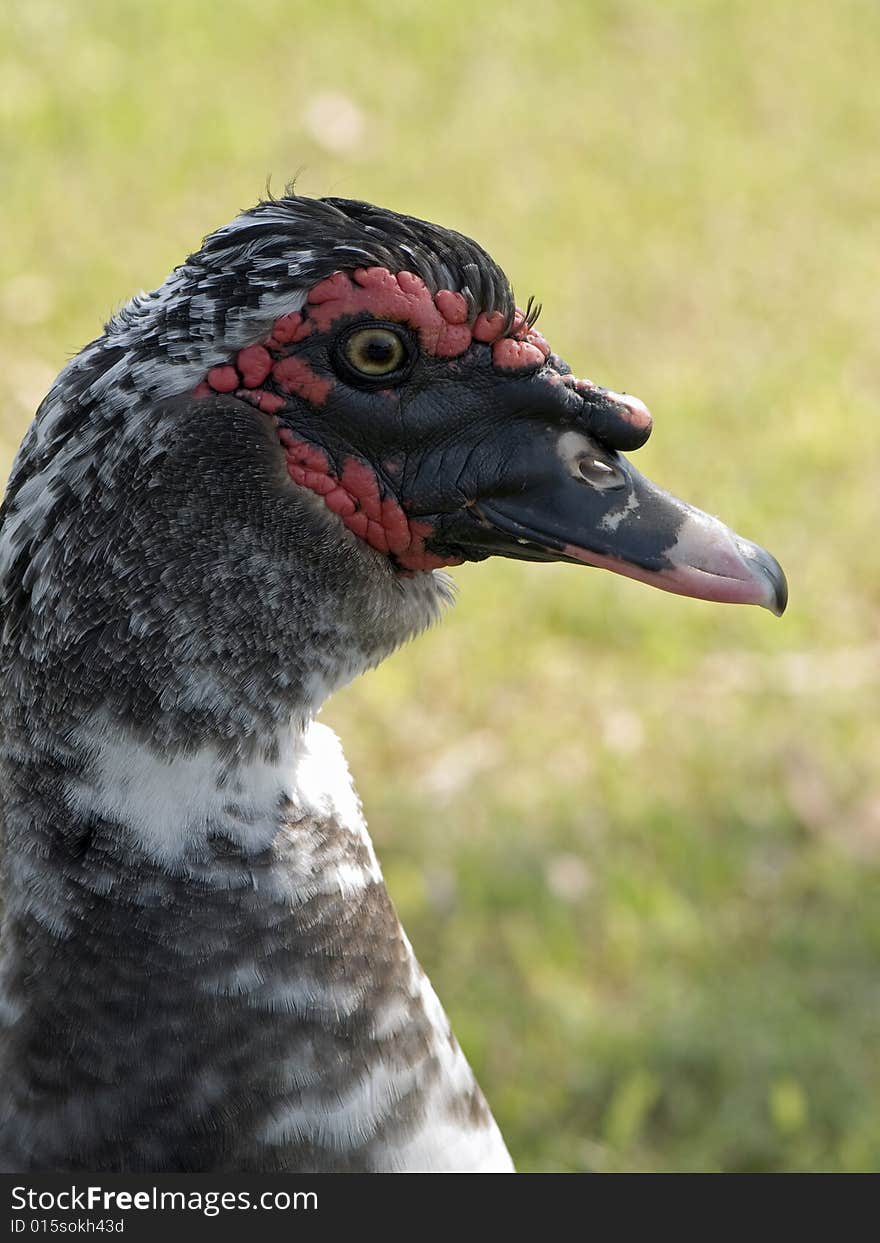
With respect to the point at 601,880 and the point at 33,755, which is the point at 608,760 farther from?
the point at 33,755

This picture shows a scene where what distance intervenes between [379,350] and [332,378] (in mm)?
59

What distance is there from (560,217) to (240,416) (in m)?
3.76

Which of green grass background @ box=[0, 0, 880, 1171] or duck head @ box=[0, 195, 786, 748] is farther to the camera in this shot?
green grass background @ box=[0, 0, 880, 1171]

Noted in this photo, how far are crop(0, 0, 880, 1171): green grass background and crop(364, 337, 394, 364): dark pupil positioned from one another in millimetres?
1720

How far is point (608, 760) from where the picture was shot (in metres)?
3.60

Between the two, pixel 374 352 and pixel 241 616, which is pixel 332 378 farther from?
pixel 241 616

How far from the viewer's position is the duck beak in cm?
172

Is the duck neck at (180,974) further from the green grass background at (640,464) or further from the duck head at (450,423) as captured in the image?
the green grass background at (640,464)

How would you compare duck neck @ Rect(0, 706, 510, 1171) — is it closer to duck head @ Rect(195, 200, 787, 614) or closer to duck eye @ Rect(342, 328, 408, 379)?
duck head @ Rect(195, 200, 787, 614)

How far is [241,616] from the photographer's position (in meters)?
1.67

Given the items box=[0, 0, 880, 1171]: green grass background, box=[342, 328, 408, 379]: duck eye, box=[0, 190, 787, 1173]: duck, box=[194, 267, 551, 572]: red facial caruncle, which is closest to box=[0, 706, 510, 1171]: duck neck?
box=[0, 190, 787, 1173]: duck

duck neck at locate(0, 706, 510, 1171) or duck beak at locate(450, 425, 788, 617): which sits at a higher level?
duck beak at locate(450, 425, 788, 617)

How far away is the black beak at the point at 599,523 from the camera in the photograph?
5.65 feet

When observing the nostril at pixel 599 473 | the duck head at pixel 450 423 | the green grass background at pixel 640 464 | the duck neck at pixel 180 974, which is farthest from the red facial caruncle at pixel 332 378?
the green grass background at pixel 640 464
